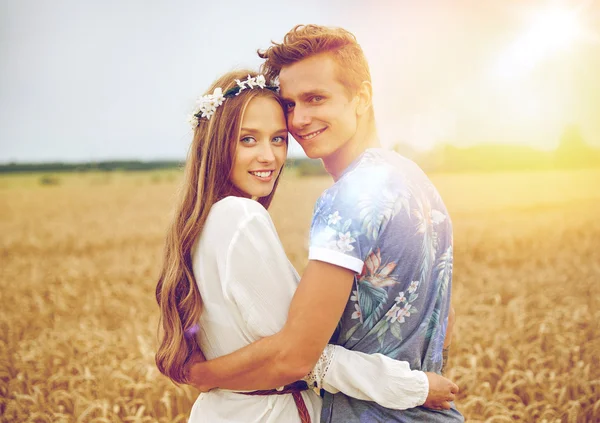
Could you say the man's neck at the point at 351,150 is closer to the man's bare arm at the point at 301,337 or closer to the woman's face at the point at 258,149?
the woman's face at the point at 258,149

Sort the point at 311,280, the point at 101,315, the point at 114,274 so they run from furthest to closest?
the point at 114,274
the point at 101,315
the point at 311,280

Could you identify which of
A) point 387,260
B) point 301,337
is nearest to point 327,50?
point 387,260

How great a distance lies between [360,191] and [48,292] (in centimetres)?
892

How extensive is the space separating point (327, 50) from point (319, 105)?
0.25 meters

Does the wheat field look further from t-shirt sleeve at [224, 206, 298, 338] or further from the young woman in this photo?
t-shirt sleeve at [224, 206, 298, 338]

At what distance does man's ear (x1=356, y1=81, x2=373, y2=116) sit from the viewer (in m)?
2.78

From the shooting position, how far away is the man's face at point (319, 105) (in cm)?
270

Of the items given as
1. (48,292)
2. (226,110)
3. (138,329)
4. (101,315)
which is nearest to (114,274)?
(48,292)

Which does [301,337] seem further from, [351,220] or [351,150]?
[351,150]

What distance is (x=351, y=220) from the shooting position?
205 centimetres

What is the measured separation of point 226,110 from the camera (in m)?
2.63

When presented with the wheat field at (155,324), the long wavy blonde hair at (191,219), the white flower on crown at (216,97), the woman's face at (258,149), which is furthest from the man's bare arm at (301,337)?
the wheat field at (155,324)

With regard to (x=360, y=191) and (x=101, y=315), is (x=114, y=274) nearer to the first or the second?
(x=101, y=315)

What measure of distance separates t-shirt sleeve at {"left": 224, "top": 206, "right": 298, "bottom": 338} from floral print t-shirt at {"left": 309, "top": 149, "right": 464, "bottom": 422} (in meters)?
0.20
